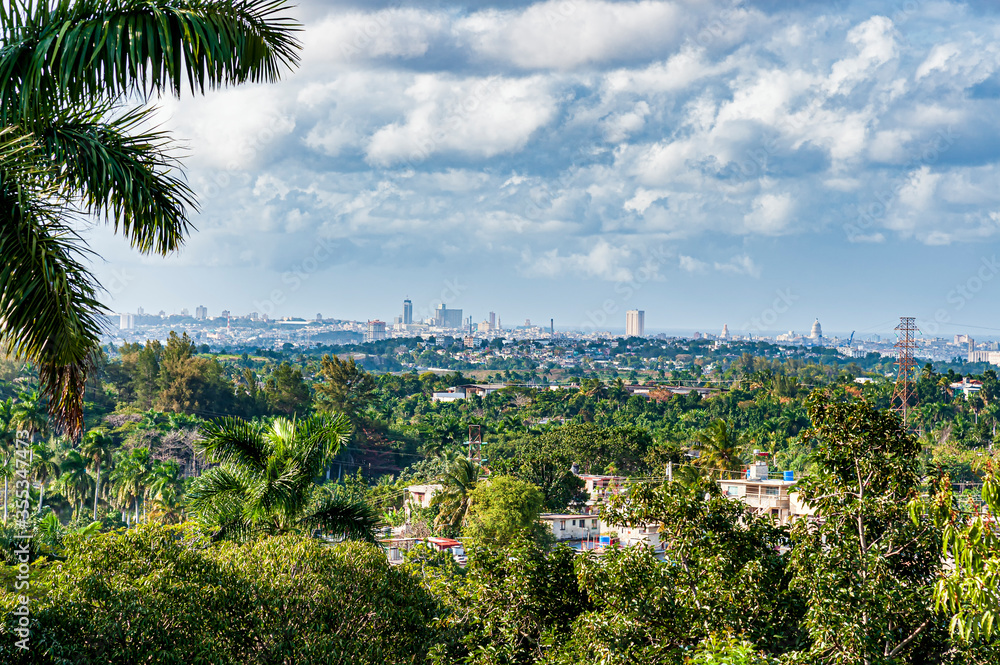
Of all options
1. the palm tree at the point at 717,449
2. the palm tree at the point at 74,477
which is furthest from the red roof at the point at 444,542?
the palm tree at the point at 74,477

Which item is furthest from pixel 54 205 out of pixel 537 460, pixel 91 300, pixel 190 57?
pixel 537 460

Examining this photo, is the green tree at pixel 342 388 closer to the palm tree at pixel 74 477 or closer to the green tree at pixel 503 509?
the palm tree at pixel 74 477

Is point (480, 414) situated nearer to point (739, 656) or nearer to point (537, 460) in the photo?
point (537, 460)

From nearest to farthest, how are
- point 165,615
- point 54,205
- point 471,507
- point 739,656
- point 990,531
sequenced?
1. point 54,205
2. point 990,531
3. point 739,656
4. point 165,615
5. point 471,507

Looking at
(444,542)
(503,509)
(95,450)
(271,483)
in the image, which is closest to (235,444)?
(271,483)

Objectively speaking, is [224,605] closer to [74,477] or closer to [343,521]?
[343,521]
